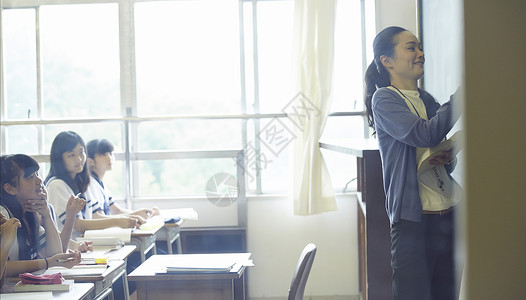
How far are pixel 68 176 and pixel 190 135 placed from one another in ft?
2.93

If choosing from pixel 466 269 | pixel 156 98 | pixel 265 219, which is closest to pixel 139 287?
pixel 466 269

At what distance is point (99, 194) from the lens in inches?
93.9

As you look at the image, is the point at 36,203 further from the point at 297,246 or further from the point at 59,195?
the point at 297,246

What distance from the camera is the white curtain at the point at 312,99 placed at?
2.59 m

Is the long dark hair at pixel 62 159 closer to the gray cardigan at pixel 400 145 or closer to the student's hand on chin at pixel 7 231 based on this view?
the student's hand on chin at pixel 7 231

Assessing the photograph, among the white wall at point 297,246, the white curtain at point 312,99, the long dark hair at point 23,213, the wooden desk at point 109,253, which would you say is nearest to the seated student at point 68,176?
the wooden desk at point 109,253

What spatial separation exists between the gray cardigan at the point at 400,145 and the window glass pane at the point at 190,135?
1.79 metres

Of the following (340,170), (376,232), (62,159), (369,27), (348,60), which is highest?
(369,27)

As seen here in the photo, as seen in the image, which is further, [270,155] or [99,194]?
[270,155]

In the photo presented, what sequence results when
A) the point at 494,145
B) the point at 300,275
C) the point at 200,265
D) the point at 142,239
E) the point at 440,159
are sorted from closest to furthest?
the point at 494,145, the point at 440,159, the point at 300,275, the point at 200,265, the point at 142,239

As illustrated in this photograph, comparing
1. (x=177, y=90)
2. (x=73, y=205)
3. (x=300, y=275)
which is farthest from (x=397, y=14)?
(x=73, y=205)

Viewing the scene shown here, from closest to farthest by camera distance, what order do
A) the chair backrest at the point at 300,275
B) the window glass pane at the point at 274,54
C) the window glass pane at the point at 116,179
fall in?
the chair backrest at the point at 300,275 < the window glass pane at the point at 274,54 < the window glass pane at the point at 116,179

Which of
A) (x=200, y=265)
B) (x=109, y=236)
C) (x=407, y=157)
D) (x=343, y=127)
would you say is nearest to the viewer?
(x=407, y=157)

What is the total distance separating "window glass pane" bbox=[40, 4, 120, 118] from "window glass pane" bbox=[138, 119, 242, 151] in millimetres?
248
